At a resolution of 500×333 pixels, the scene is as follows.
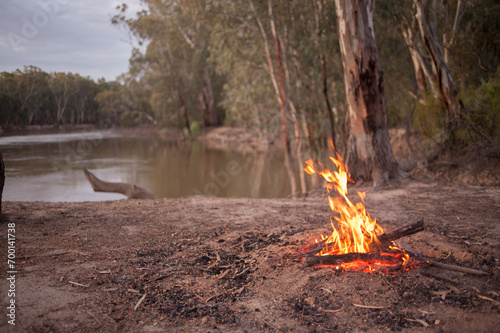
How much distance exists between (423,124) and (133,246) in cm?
1027

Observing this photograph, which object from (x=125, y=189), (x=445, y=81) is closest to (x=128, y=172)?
(x=125, y=189)

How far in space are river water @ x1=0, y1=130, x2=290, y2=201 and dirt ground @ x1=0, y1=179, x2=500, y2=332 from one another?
5515mm

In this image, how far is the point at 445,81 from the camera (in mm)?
9133

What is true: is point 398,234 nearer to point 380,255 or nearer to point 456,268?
point 380,255

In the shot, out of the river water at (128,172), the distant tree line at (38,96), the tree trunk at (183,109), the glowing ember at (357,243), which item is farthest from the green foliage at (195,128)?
the glowing ember at (357,243)

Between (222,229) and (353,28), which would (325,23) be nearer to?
(353,28)

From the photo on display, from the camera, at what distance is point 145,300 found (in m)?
3.11

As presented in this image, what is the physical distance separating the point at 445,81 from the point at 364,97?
263 centimetres

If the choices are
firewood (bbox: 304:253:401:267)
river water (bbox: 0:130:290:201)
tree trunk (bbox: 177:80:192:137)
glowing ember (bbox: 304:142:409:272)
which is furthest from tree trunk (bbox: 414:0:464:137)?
tree trunk (bbox: 177:80:192:137)

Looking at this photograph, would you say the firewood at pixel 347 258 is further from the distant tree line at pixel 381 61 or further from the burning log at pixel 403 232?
the distant tree line at pixel 381 61

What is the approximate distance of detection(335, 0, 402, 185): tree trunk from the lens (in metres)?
7.84

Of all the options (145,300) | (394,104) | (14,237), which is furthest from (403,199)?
(394,104)

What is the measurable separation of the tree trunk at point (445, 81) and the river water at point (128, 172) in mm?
6204

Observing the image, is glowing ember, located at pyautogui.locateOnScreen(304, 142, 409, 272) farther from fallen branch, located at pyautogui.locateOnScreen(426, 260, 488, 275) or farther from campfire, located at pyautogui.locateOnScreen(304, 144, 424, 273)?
fallen branch, located at pyautogui.locateOnScreen(426, 260, 488, 275)
